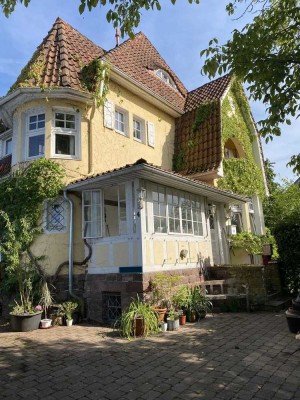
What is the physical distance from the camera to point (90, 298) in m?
8.78

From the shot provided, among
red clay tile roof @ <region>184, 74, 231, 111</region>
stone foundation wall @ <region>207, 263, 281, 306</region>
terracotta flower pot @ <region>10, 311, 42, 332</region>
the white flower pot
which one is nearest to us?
terracotta flower pot @ <region>10, 311, 42, 332</region>

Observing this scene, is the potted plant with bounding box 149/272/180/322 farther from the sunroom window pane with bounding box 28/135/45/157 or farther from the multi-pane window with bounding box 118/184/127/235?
A: the sunroom window pane with bounding box 28/135/45/157

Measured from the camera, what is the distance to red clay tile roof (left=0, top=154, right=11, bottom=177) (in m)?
11.5

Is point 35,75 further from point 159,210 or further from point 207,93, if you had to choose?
point 207,93

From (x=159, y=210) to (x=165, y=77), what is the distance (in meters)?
9.52

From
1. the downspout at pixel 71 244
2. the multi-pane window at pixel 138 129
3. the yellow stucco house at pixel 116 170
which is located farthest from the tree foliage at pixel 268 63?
the multi-pane window at pixel 138 129

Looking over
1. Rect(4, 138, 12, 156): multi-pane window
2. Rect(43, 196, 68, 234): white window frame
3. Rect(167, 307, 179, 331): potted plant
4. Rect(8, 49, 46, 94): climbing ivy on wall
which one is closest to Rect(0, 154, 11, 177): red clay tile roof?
Rect(4, 138, 12, 156): multi-pane window

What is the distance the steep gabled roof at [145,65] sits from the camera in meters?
12.8

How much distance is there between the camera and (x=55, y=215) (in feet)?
31.0

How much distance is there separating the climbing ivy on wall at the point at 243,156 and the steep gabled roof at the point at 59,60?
6264 millimetres

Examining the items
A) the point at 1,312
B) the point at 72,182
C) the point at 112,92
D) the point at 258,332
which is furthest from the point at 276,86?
the point at 1,312

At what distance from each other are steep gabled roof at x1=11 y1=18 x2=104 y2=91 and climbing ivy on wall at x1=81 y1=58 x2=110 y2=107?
0.84 ft

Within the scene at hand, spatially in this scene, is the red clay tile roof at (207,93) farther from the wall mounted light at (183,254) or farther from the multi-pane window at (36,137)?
the wall mounted light at (183,254)

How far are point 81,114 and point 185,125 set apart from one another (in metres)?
5.69
